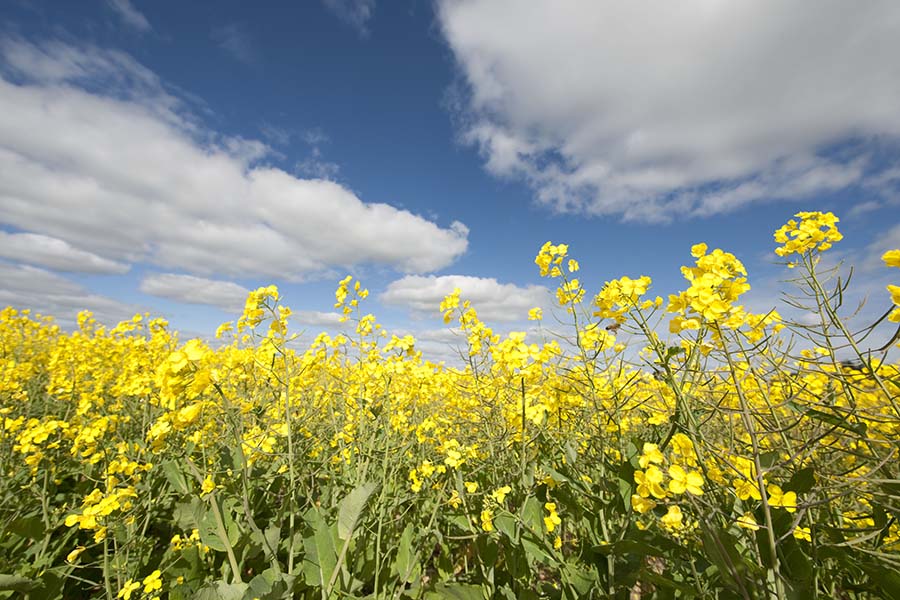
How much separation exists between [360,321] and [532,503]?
1874 millimetres

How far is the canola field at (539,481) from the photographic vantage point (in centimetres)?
130

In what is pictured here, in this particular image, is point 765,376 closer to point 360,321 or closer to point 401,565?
point 401,565

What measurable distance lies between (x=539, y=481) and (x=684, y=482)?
135 centimetres

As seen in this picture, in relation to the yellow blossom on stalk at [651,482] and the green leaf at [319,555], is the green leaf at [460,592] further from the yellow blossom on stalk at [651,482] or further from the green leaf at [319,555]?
the yellow blossom on stalk at [651,482]

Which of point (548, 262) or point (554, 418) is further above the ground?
point (548, 262)

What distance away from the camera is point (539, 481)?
2469mm

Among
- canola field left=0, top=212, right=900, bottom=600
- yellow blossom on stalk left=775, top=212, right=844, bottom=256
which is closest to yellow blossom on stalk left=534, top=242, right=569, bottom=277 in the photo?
canola field left=0, top=212, right=900, bottom=600

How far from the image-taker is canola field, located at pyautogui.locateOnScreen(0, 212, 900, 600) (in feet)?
4.28

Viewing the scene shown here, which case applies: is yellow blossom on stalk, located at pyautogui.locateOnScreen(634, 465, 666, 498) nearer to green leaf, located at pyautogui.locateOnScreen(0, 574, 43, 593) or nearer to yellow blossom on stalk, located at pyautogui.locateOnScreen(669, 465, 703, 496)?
yellow blossom on stalk, located at pyautogui.locateOnScreen(669, 465, 703, 496)

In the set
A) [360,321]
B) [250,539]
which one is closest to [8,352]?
[360,321]

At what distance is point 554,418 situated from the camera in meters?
2.67

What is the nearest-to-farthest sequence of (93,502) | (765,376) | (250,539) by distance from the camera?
(765,376) → (250,539) → (93,502)

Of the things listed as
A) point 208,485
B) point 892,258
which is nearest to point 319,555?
point 208,485

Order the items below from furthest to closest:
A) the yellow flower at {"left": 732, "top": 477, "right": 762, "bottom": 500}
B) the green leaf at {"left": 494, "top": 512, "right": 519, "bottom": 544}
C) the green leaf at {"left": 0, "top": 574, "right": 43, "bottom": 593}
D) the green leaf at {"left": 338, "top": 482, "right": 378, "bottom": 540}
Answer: the green leaf at {"left": 494, "top": 512, "right": 519, "bottom": 544}
the green leaf at {"left": 338, "top": 482, "right": 378, "bottom": 540}
the green leaf at {"left": 0, "top": 574, "right": 43, "bottom": 593}
the yellow flower at {"left": 732, "top": 477, "right": 762, "bottom": 500}
